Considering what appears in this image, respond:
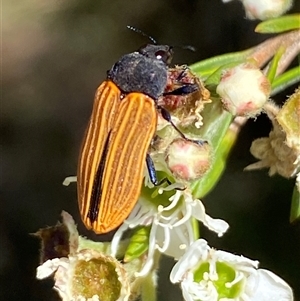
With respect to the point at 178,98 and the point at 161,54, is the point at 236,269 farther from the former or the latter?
the point at 161,54

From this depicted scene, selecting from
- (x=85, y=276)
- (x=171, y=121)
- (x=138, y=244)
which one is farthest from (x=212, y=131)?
(x=85, y=276)

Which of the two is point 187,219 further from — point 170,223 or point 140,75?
point 140,75

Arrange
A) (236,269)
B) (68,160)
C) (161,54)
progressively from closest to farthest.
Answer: (236,269) < (161,54) < (68,160)

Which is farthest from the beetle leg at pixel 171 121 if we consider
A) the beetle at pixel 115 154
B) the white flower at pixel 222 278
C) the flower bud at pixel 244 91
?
the white flower at pixel 222 278

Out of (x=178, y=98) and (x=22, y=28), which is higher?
(x=178, y=98)

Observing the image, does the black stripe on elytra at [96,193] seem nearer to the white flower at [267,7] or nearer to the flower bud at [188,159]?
the flower bud at [188,159]

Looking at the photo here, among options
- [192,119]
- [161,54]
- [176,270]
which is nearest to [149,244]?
[176,270]
